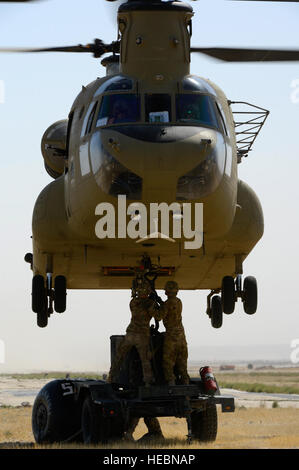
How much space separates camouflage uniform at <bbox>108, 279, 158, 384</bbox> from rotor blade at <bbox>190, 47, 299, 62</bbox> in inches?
198

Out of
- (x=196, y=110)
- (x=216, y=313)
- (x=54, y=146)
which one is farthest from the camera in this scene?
(x=216, y=313)

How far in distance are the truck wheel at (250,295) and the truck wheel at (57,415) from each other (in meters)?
4.30

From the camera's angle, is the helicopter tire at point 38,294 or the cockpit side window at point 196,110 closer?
the cockpit side window at point 196,110

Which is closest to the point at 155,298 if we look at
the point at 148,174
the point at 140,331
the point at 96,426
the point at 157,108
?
the point at 140,331

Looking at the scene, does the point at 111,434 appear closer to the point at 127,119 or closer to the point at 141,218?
the point at 141,218

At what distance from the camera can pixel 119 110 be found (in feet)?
51.1

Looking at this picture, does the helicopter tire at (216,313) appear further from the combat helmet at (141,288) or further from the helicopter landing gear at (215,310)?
the combat helmet at (141,288)

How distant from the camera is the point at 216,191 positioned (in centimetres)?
1524

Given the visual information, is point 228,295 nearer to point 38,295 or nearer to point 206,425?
point 206,425

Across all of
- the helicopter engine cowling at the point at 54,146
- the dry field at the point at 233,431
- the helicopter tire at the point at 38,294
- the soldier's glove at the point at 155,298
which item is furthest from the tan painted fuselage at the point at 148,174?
the dry field at the point at 233,431

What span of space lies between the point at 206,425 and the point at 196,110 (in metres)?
5.21

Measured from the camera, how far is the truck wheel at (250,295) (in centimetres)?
1841

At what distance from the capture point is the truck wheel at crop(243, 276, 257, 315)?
60.4 ft
